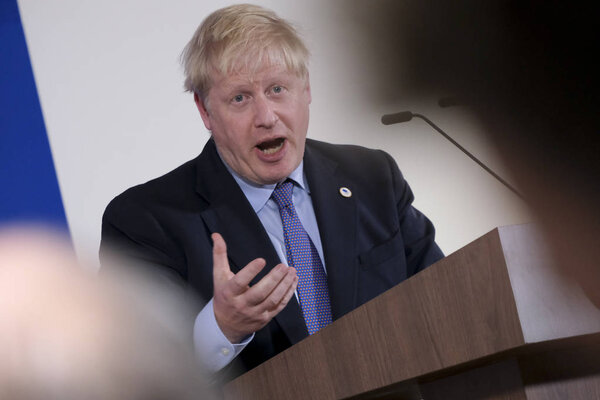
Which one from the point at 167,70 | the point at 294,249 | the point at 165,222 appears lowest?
the point at 294,249

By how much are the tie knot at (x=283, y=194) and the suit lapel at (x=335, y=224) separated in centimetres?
5

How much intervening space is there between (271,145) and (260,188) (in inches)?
4.7

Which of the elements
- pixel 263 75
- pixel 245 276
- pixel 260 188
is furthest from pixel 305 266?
pixel 245 276

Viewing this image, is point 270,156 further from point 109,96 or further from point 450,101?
point 450,101

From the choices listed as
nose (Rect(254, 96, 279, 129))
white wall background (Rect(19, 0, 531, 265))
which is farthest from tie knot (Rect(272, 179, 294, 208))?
white wall background (Rect(19, 0, 531, 265))

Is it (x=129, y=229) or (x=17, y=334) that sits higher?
(x=129, y=229)

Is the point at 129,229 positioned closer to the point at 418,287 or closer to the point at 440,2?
the point at 418,287

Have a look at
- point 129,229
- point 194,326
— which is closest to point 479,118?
point 194,326

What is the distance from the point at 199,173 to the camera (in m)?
1.65

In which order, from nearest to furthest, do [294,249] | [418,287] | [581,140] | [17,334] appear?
[581,140]
[418,287]
[17,334]
[294,249]

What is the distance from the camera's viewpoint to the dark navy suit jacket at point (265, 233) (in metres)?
1.42

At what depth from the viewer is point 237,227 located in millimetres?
1501

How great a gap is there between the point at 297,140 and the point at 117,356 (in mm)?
765

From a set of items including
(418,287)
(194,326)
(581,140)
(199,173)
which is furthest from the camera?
(199,173)
